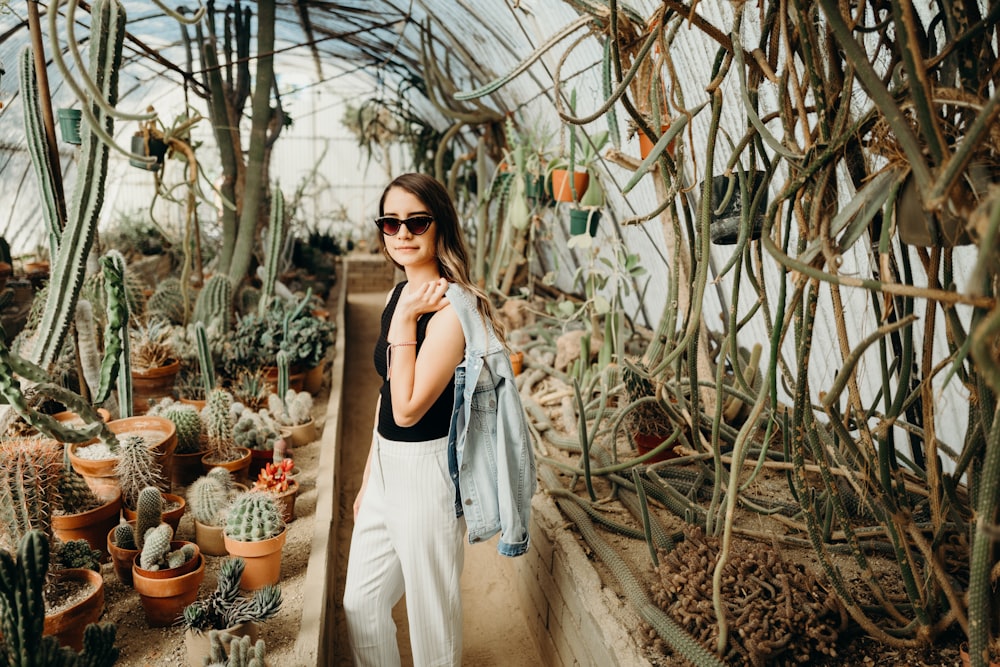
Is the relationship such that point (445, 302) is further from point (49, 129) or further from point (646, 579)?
point (49, 129)

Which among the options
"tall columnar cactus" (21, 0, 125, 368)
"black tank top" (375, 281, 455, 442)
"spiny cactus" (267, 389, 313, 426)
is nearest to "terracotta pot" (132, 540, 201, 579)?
"tall columnar cactus" (21, 0, 125, 368)

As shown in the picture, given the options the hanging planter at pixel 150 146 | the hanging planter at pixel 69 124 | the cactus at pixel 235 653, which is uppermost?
the hanging planter at pixel 150 146

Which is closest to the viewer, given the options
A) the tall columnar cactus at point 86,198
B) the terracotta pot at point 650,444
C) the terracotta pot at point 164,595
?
the tall columnar cactus at point 86,198

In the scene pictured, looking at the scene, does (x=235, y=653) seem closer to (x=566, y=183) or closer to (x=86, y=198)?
(x=86, y=198)

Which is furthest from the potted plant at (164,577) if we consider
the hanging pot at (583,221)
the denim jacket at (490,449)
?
the hanging pot at (583,221)

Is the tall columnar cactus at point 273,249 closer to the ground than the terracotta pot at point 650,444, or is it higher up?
higher up

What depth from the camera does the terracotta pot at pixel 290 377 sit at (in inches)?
176

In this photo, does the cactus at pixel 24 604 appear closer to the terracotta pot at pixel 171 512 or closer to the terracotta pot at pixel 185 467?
the terracotta pot at pixel 171 512

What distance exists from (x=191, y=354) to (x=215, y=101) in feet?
7.30

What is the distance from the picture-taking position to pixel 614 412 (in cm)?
384

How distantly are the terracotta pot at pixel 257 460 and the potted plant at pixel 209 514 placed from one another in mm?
606

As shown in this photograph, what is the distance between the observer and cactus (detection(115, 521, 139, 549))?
2.45 metres

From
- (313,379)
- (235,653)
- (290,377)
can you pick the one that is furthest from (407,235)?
(313,379)

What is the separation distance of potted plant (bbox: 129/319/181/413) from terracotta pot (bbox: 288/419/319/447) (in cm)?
78
